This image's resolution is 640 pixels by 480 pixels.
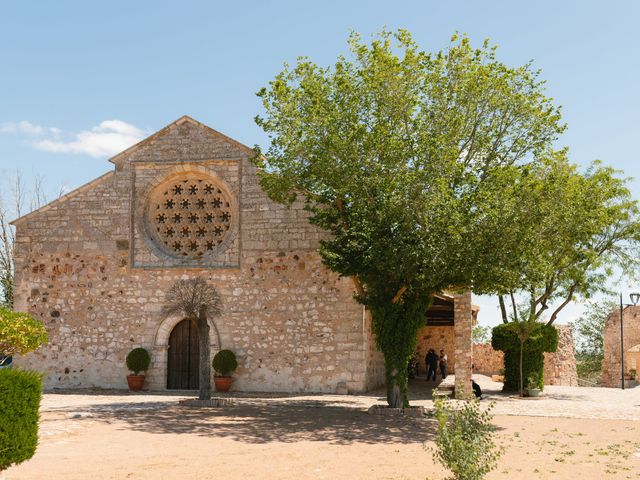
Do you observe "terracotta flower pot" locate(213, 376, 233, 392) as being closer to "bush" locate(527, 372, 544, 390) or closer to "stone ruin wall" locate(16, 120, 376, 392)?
"stone ruin wall" locate(16, 120, 376, 392)

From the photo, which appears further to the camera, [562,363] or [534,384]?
[562,363]

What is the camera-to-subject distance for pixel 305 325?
16828mm

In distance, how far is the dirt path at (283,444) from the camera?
771 cm

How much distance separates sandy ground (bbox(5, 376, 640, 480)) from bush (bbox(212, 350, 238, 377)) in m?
1.69

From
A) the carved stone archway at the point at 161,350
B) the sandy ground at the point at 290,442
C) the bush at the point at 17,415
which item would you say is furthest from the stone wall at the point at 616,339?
the bush at the point at 17,415

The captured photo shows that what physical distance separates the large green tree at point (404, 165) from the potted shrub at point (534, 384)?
669 centimetres

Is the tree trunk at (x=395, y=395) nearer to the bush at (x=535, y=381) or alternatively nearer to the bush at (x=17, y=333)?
the bush at (x=17, y=333)

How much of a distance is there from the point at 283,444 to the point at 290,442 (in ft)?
0.72

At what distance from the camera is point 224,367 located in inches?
→ 657

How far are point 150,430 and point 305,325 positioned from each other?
6697 millimetres

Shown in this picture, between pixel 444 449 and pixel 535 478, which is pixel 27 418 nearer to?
pixel 444 449

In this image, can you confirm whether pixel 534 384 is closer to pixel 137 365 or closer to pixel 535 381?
pixel 535 381

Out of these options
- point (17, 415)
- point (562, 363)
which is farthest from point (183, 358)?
point (562, 363)

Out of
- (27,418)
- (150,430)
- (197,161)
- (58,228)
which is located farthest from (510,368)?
(27,418)
